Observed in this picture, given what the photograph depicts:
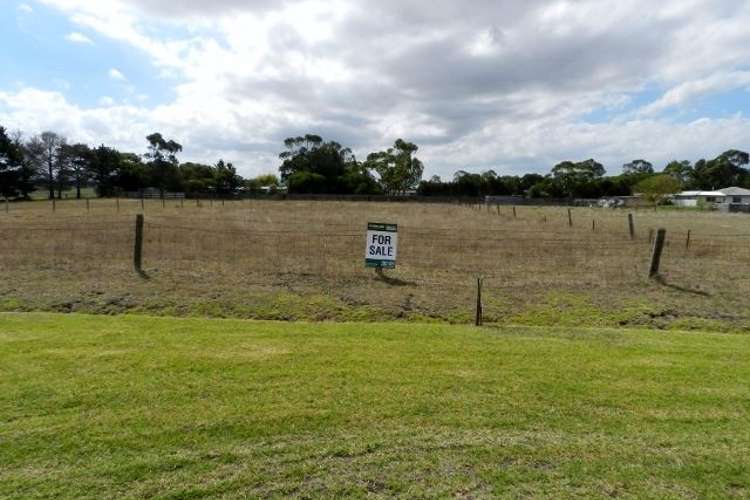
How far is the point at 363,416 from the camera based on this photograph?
12.6ft

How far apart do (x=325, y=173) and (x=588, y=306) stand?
373ft

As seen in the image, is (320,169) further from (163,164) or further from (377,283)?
(377,283)

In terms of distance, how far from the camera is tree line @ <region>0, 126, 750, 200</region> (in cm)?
9612

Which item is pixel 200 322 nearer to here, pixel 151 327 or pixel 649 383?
pixel 151 327

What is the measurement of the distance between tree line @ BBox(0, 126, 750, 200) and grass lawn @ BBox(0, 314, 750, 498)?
9088 cm

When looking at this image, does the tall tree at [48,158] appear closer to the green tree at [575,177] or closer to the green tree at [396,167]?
the green tree at [396,167]

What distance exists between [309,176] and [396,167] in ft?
71.8

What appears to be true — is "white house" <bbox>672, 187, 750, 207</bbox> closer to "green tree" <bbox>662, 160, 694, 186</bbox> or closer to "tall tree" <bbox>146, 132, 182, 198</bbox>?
"green tree" <bbox>662, 160, 694, 186</bbox>

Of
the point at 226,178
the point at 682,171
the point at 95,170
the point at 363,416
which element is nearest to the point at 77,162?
the point at 95,170

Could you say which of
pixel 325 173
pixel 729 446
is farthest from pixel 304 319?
pixel 325 173

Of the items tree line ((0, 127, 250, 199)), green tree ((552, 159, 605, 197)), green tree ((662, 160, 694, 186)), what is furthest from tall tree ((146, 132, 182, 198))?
green tree ((662, 160, 694, 186))

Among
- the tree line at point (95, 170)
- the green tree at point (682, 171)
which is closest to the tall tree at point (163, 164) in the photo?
the tree line at point (95, 170)

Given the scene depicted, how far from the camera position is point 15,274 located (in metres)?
10.3

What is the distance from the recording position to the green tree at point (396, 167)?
11831 centimetres
